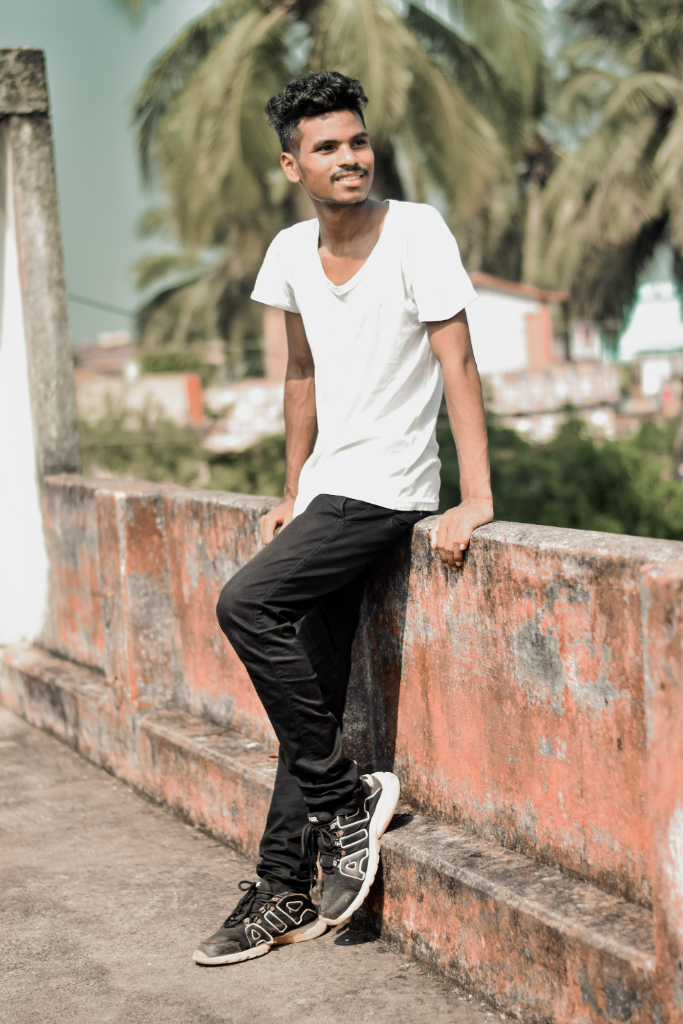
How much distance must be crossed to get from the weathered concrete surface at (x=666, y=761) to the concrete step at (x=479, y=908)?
0.06 metres

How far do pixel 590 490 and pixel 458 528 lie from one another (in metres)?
8.50

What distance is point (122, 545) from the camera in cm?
428

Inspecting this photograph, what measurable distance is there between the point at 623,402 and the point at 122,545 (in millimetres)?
26528

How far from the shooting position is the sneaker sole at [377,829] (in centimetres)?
279

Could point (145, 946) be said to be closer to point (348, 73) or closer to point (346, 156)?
point (346, 156)

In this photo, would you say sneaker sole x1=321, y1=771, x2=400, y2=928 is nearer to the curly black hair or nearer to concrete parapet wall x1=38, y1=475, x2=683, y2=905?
concrete parapet wall x1=38, y1=475, x2=683, y2=905

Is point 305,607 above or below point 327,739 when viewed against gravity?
above

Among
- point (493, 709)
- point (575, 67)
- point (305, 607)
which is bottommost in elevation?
point (493, 709)

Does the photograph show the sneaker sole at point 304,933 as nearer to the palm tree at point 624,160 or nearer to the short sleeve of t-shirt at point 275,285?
the short sleeve of t-shirt at point 275,285

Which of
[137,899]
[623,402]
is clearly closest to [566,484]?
[137,899]

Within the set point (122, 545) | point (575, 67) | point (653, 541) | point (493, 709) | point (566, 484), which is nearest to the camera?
point (653, 541)

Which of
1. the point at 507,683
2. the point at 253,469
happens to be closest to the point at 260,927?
the point at 507,683

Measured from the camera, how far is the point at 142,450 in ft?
59.9

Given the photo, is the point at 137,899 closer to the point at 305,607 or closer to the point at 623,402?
the point at 305,607
